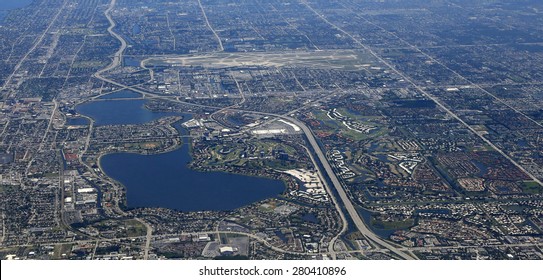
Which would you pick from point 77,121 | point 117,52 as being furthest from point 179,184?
point 117,52

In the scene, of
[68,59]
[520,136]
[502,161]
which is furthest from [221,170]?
[68,59]

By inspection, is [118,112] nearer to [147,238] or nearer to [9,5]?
[147,238]

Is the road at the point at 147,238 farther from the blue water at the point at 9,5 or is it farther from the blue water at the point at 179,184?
the blue water at the point at 9,5

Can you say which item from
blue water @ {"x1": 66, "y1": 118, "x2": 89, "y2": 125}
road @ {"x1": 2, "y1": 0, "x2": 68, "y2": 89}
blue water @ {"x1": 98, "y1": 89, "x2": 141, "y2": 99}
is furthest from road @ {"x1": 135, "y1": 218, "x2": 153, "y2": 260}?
road @ {"x1": 2, "y1": 0, "x2": 68, "y2": 89}

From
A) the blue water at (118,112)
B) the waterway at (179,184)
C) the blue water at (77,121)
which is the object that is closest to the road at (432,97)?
the waterway at (179,184)

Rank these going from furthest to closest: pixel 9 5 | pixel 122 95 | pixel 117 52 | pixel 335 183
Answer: pixel 9 5 < pixel 117 52 < pixel 122 95 < pixel 335 183

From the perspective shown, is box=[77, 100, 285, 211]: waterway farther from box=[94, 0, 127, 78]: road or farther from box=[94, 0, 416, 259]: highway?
box=[94, 0, 127, 78]: road

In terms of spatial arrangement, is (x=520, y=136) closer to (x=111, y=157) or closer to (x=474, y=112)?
(x=474, y=112)

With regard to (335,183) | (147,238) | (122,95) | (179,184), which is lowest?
(122,95)
